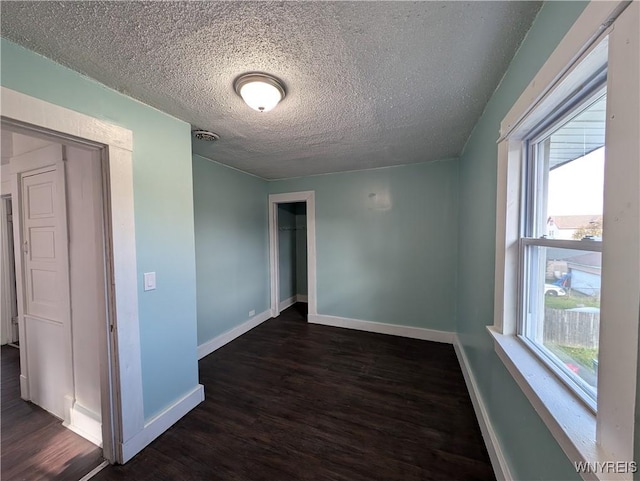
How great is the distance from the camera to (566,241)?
94 centimetres

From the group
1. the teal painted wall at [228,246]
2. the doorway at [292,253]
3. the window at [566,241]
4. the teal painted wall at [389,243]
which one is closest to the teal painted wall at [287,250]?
the doorway at [292,253]

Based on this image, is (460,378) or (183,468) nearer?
(183,468)

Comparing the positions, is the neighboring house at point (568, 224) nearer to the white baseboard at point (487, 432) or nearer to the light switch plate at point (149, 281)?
the white baseboard at point (487, 432)

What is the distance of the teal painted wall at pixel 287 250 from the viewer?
452 cm

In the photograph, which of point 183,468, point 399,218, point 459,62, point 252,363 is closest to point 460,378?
point 399,218

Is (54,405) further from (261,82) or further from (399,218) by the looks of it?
(399,218)

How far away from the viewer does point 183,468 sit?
57.4 inches

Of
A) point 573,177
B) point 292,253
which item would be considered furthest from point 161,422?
point 292,253

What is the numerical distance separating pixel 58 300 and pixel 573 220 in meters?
3.22

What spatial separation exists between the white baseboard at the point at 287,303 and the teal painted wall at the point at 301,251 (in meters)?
0.21

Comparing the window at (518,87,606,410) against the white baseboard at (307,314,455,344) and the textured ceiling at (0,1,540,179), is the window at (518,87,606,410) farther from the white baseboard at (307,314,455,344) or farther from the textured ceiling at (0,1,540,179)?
the white baseboard at (307,314,455,344)

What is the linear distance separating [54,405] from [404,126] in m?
3.73

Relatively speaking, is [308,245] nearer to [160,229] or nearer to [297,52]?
[160,229]

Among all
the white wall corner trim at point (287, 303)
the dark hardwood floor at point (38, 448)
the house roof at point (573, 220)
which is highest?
the house roof at point (573, 220)
